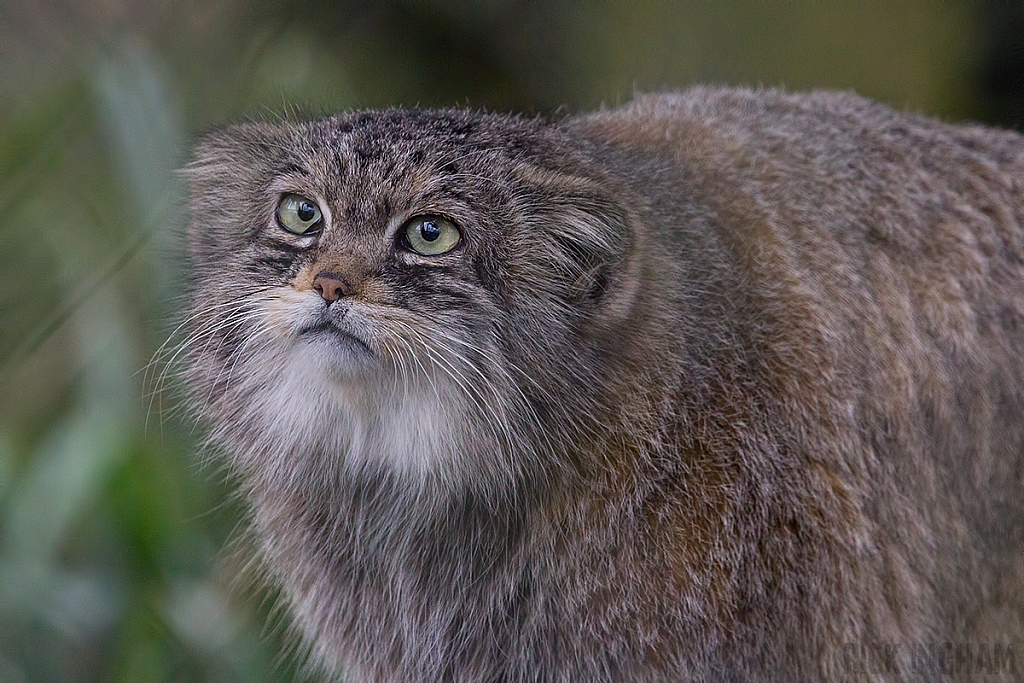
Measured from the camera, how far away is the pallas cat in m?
1.94

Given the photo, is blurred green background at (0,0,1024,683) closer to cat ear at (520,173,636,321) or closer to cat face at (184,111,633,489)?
cat face at (184,111,633,489)

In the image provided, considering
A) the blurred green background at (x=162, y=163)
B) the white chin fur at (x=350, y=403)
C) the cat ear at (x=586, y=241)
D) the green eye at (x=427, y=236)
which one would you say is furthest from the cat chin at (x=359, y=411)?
the blurred green background at (x=162, y=163)

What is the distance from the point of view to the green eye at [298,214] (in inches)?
77.5

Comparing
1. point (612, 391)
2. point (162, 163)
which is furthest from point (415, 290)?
point (162, 163)

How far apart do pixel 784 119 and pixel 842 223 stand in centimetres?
A: 34

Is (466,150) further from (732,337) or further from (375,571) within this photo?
(375,571)

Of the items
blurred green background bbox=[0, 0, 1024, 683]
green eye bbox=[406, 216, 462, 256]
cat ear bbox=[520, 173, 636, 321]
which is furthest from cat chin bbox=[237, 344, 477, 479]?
blurred green background bbox=[0, 0, 1024, 683]

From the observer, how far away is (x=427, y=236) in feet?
6.23

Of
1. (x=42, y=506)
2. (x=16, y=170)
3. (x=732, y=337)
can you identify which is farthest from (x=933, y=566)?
(x=16, y=170)

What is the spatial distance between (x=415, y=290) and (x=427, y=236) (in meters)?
0.12

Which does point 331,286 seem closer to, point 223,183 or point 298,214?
point 298,214

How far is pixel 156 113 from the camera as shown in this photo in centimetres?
340

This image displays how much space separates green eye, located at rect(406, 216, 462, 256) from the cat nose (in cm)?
17

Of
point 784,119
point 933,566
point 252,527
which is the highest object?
point 784,119
